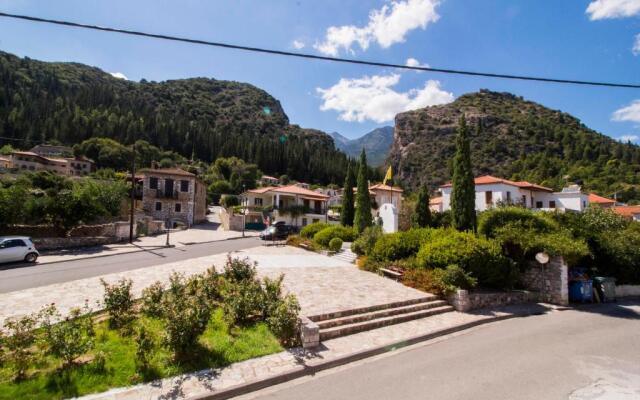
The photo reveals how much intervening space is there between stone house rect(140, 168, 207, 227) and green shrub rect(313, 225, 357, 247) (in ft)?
80.9

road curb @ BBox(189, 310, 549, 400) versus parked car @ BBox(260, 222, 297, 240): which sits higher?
parked car @ BBox(260, 222, 297, 240)

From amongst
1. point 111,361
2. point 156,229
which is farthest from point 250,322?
point 156,229

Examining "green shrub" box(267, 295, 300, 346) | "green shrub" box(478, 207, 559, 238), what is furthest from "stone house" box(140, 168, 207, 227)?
"green shrub" box(267, 295, 300, 346)

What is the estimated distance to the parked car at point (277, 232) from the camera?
106 ft

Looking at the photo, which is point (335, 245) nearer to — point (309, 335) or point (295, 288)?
point (295, 288)

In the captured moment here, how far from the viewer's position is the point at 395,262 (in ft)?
52.9

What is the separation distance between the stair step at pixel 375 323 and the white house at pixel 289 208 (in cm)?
3506

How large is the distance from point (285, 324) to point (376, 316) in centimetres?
366

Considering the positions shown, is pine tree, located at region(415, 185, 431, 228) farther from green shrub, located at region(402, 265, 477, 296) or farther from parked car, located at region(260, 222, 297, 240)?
green shrub, located at region(402, 265, 477, 296)

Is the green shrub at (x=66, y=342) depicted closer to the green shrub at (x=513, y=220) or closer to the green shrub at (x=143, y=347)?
the green shrub at (x=143, y=347)

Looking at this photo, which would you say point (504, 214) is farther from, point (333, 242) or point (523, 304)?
point (333, 242)

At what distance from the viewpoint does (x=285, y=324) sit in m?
7.99

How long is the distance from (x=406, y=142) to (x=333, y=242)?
123 metres

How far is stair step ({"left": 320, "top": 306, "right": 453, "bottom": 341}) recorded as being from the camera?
891 centimetres
